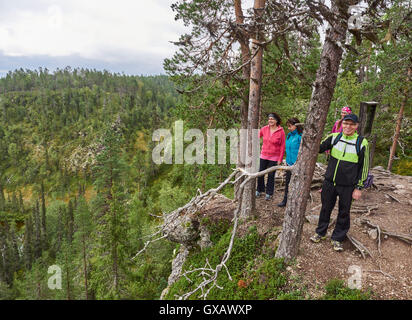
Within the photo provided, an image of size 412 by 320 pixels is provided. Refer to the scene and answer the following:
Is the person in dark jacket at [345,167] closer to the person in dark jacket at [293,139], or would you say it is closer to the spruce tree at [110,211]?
the person in dark jacket at [293,139]

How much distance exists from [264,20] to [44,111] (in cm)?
14379

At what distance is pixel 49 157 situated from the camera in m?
101

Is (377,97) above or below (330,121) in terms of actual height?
above

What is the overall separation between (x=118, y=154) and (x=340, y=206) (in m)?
19.1

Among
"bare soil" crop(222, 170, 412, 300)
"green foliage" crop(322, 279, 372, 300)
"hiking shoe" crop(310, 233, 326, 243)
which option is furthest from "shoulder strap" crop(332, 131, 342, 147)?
"green foliage" crop(322, 279, 372, 300)

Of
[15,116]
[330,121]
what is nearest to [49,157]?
[15,116]

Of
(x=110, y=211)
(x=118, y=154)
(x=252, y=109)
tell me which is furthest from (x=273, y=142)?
Answer: (x=118, y=154)

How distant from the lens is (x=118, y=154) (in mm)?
20703

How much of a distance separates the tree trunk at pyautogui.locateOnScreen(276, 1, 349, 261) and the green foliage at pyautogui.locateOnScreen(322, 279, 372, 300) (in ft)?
2.70

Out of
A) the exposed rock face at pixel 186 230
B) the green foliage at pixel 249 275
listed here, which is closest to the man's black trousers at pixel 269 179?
the green foliage at pixel 249 275

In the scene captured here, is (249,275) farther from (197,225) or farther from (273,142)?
(273,142)

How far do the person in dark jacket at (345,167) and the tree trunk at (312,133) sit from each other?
654 millimetres
